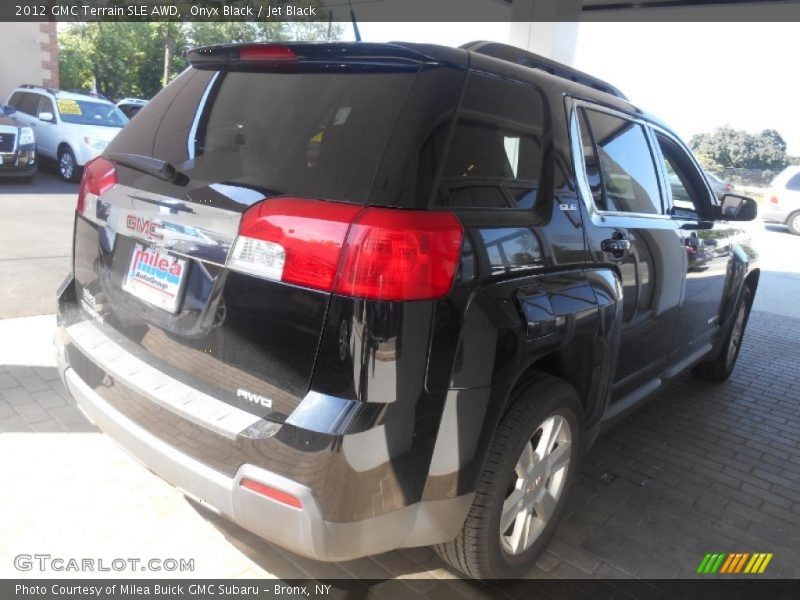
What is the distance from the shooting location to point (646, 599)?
2.55 meters

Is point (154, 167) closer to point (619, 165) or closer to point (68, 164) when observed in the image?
point (619, 165)

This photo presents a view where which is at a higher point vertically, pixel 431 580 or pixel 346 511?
pixel 346 511

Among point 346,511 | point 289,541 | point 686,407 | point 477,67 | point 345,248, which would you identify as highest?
point 477,67

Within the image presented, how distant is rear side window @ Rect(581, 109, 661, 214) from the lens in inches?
108

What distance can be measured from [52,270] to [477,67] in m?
5.43

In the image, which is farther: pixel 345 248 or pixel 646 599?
pixel 646 599

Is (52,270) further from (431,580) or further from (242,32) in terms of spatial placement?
(242,32)

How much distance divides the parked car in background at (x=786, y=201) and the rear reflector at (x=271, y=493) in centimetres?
1828

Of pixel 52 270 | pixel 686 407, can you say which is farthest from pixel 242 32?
pixel 686 407

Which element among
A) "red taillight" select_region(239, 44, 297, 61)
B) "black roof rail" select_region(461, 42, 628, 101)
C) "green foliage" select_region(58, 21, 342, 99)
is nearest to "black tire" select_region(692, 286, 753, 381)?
"black roof rail" select_region(461, 42, 628, 101)

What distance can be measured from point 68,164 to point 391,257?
44.6 ft

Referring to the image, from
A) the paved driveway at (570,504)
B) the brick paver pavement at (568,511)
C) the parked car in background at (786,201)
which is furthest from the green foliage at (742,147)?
the brick paver pavement at (568,511)

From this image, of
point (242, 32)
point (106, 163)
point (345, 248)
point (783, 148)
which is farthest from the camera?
point (783, 148)

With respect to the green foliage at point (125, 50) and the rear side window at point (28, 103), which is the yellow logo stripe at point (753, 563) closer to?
the rear side window at point (28, 103)
